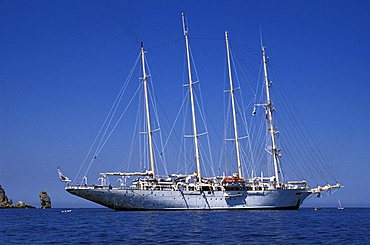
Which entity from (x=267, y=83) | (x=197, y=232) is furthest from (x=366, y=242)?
(x=267, y=83)

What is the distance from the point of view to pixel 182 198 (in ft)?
307

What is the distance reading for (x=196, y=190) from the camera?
315 feet

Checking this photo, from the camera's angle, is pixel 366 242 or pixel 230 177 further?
pixel 230 177

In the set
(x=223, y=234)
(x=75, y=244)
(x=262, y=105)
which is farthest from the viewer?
(x=262, y=105)

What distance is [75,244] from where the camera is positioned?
40125 millimetres

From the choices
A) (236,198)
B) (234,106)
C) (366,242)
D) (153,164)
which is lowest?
(366,242)

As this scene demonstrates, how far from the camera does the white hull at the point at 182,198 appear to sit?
298 feet

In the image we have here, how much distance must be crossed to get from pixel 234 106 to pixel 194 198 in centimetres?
1939

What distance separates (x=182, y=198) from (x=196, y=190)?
351 cm

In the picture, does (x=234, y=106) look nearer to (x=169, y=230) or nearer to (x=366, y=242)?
(x=169, y=230)

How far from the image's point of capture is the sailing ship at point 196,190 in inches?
3590

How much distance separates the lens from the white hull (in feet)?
298

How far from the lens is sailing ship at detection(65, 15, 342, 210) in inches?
3590

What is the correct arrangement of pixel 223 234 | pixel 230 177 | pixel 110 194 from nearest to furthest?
pixel 223 234 < pixel 110 194 < pixel 230 177
